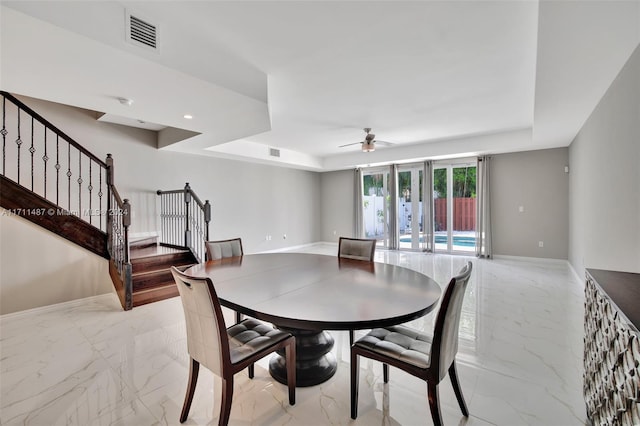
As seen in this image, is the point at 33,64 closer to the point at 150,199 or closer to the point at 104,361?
the point at 104,361

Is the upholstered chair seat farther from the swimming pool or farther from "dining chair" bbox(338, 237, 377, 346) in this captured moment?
the swimming pool

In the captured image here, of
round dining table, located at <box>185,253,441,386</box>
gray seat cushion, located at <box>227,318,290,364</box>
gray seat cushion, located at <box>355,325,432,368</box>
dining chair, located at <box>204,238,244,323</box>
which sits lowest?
gray seat cushion, located at <box>227,318,290,364</box>

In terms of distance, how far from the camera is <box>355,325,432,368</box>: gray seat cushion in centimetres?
152

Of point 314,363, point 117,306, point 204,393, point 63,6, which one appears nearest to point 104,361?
point 204,393

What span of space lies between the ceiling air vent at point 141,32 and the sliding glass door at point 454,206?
6680mm

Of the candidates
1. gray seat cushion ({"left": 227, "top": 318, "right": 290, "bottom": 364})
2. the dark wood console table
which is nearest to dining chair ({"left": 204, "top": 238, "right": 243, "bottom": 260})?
gray seat cushion ({"left": 227, "top": 318, "right": 290, "bottom": 364})

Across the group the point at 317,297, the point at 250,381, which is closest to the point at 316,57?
the point at 317,297

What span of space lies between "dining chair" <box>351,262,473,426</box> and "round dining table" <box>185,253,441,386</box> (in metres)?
0.13

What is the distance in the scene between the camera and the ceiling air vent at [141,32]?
2014 millimetres

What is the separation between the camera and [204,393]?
1941 millimetres

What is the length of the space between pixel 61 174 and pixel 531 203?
867 centimetres

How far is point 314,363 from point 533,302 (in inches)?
124

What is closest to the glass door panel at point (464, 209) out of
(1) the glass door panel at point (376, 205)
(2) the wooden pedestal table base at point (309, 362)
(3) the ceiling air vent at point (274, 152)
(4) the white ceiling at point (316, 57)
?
(1) the glass door panel at point (376, 205)

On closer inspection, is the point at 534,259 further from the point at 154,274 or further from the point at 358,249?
the point at 154,274
